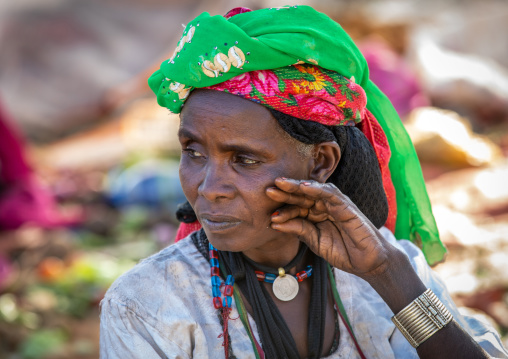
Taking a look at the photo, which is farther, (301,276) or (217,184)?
(301,276)

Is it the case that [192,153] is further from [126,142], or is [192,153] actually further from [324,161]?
[126,142]

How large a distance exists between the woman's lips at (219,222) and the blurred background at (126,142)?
1.48 meters

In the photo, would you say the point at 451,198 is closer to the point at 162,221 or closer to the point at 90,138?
the point at 162,221

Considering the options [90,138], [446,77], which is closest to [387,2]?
[446,77]

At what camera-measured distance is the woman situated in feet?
6.91

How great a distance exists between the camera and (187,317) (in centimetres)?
220

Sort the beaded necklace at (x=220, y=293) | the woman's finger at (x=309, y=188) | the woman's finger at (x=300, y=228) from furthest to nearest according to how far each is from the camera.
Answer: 1. the beaded necklace at (x=220, y=293)
2. the woman's finger at (x=300, y=228)
3. the woman's finger at (x=309, y=188)

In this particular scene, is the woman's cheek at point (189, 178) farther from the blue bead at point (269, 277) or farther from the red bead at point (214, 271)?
the blue bead at point (269, 277)

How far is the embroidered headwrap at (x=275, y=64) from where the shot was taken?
2.09 meters

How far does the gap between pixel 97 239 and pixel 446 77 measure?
21.8 ft

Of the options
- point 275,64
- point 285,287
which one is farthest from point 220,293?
point 275,64

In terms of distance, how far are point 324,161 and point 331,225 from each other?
262 mm

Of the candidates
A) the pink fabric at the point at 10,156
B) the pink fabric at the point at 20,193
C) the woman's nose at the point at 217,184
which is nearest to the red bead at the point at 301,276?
the woman's nose at the point at 217,184

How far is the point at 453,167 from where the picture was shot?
26.4 feet
